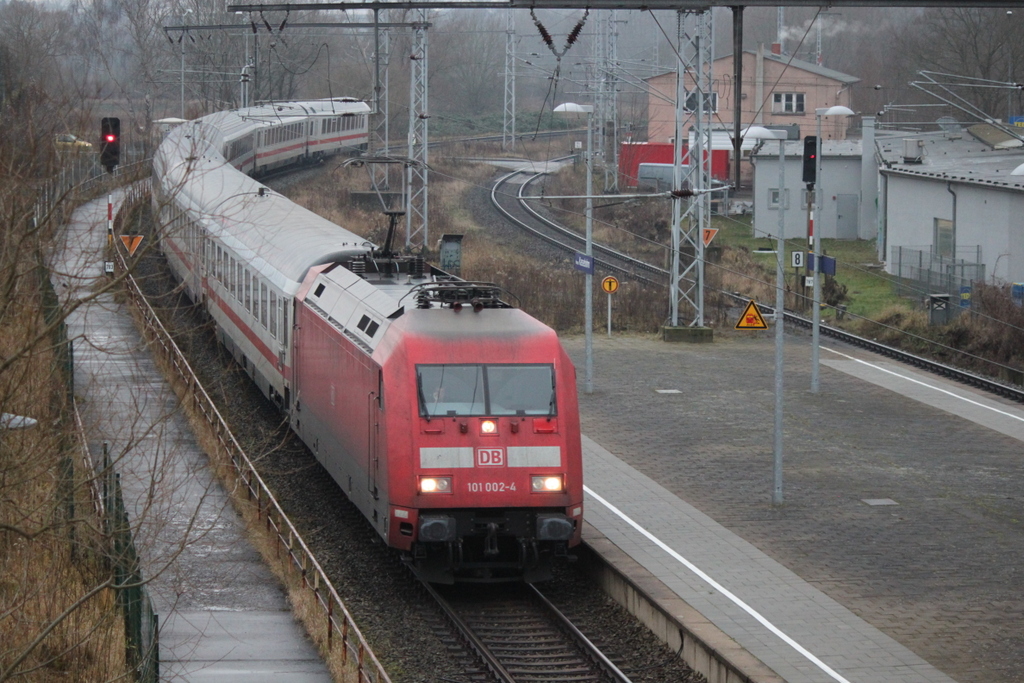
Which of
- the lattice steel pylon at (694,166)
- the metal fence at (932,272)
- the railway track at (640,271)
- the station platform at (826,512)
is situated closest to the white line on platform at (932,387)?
the station platform at (826,512)

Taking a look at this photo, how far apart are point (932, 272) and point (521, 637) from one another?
25.5 meters

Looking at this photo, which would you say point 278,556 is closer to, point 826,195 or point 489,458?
point 489,458

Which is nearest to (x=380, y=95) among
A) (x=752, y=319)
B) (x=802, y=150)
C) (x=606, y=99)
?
(x=606, y=99)

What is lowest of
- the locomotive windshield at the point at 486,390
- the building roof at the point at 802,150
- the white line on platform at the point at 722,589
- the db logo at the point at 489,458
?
the white line on platform at the point at 722,589

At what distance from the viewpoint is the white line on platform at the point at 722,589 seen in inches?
444

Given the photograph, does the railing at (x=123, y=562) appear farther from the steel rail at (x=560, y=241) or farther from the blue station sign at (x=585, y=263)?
the steel rail at (x=560, y=241)

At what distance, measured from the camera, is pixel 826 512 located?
1673 cm

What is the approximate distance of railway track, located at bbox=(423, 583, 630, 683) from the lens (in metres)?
11.7

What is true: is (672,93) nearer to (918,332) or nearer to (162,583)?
(918,332)

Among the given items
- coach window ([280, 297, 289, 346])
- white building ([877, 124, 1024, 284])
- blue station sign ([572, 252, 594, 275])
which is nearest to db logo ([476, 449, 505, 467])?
coach window ([280, 297, 289, 346])

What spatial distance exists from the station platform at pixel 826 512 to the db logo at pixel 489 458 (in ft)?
7.07

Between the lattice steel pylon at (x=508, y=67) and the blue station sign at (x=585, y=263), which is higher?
the lattice steel pylon at (x=508, y=67)

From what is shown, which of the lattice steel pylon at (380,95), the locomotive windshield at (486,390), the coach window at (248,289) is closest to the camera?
the locomotive windshield at (486,390)

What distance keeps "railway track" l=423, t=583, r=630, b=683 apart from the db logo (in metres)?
1.53
